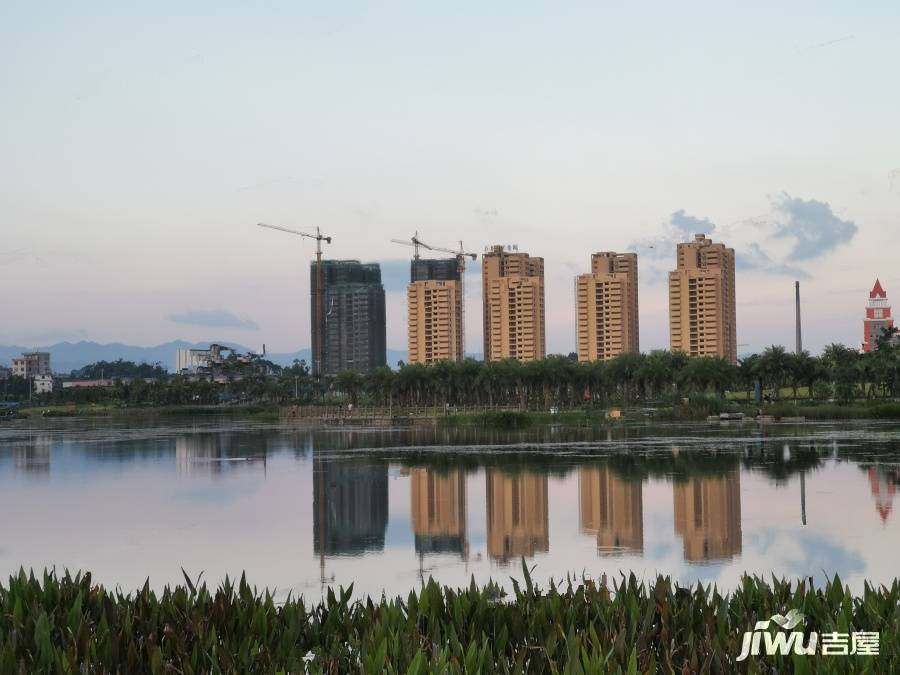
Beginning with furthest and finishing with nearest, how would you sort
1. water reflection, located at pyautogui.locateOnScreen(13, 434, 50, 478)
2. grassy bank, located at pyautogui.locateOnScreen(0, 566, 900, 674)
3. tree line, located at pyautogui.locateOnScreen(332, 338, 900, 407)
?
tree line, located at pyautogui.locateOnScreen(332, 338, 900, 407) → water reflection, located at pyautogui.locateOnScreen(13, 434, 50, 478) → grassy bank, located at pyautogui.locateOnScreen(0, 566, 900, 674)

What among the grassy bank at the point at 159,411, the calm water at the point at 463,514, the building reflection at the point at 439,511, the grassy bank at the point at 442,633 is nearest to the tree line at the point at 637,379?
the grassy bank at the point at 159,411

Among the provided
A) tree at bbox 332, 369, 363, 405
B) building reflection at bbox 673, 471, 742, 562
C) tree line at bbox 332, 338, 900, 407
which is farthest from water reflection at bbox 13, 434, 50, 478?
tree at bbox 332, 369, 363, 405

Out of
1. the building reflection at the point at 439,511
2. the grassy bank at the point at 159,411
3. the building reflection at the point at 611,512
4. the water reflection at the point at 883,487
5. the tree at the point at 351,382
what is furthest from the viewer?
the grassy bank at the point at 159,411

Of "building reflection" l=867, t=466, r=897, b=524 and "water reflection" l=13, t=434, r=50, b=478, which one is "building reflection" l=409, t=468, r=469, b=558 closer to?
"building reflection" l=867, t=466, r=897, b=524

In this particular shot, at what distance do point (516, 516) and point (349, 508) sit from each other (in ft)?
17.7

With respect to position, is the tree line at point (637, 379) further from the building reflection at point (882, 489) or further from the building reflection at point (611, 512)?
the building reflection at point (611, 512)

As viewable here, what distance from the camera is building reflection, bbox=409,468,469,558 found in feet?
72.1

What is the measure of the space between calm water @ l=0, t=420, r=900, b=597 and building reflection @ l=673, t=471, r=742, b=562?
84mm

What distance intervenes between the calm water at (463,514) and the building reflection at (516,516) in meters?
0.09

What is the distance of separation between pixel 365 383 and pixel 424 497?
10834cm

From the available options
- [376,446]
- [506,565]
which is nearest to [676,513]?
[506,565]

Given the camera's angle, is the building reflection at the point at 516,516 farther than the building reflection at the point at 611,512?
No

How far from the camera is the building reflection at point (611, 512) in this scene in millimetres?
21342

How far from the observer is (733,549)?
1984cm
